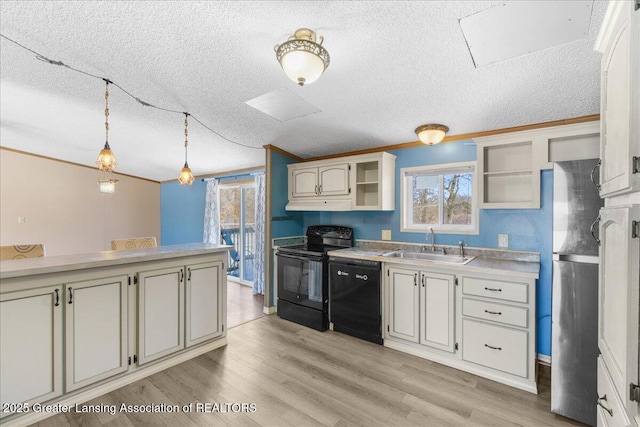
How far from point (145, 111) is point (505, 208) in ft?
13.1

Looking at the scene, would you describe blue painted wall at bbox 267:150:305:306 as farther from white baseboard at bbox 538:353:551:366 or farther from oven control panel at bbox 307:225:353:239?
white baseboard at bbox 538:353:551:366

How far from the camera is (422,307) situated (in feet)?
8.87

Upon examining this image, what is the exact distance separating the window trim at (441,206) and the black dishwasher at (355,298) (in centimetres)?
81

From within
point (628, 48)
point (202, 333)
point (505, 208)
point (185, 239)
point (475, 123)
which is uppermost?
point (475, 123)

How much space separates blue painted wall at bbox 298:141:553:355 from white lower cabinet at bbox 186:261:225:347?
1.91 meters

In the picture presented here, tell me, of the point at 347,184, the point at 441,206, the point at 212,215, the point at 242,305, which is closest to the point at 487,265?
the point at 441,206

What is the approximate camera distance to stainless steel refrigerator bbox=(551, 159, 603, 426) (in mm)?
1788

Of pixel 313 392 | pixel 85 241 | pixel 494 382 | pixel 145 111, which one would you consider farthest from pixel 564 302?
pixel 85 241

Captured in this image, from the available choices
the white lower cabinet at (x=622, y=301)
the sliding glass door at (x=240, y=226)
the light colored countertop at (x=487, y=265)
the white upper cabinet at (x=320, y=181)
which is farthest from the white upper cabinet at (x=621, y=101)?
the sliding glass door at (x=240, y=226)

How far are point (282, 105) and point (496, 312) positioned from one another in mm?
2665

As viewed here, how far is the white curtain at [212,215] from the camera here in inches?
228

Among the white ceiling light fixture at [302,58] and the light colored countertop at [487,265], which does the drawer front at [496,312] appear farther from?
the white ceiling light fixture at [302,58]

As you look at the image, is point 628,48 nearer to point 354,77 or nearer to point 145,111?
point 354,77

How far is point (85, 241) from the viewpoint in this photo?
606 cm
